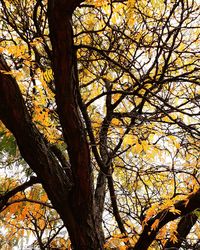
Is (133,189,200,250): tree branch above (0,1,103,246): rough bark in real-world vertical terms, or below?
below

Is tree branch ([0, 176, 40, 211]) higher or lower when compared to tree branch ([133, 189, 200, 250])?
higher

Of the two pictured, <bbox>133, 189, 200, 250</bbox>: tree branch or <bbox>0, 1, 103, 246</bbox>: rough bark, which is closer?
<bbox>0, 1, 103, 246</bbox>: rough bark

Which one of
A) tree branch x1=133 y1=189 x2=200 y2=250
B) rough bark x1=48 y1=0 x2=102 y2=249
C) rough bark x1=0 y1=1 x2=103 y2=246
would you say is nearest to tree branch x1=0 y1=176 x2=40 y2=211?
rough bark x1=0 y1=1 x2=103 y2=246

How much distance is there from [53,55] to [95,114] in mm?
1547

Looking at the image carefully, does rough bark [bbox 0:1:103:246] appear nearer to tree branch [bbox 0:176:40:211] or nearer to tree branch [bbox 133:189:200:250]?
tree branch [bbox 0:176:40:211]

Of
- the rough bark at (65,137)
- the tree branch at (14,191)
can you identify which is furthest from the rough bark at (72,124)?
the tree branch at (14,191)

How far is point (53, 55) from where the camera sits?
1.49m

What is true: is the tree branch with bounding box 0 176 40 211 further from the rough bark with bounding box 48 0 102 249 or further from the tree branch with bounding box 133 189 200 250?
the tree branch with bounding box 133 189 200 250

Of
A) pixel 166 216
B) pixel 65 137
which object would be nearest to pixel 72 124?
pixel 65 137

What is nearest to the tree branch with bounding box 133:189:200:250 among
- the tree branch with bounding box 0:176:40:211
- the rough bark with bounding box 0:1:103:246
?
the rough bark with bounding box 0:1:103:246

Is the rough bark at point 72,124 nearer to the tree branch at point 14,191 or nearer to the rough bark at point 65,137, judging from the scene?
the rough bark at point 65,137

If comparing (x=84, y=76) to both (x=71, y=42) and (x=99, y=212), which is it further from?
(x=71, y=42)

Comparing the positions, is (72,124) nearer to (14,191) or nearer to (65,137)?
(65,137)

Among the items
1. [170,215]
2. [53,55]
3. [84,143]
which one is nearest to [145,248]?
[170,215]
